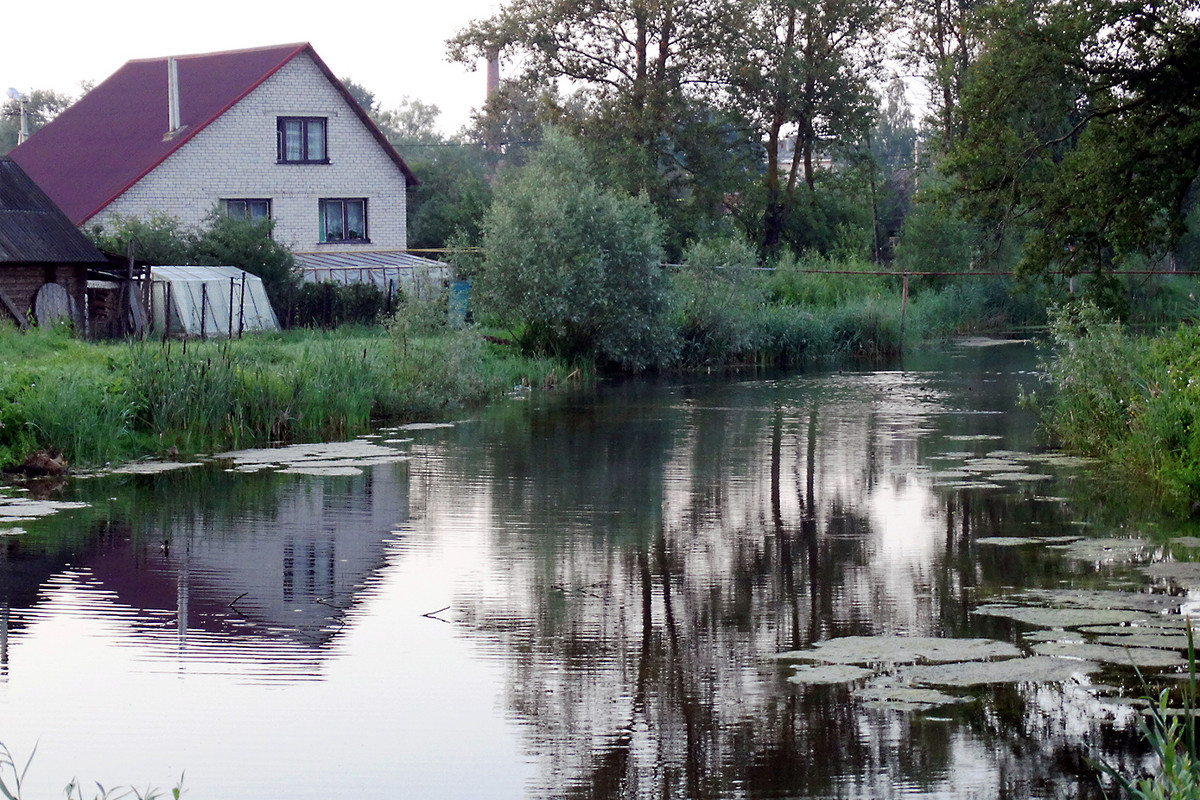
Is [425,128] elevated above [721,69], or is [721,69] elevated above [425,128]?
[425,128]

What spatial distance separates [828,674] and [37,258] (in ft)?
75.7

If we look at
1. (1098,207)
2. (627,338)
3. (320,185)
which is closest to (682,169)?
(320,185)

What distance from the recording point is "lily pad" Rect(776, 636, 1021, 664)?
8773 mm

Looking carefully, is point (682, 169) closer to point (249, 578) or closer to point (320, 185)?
point (320, 185)

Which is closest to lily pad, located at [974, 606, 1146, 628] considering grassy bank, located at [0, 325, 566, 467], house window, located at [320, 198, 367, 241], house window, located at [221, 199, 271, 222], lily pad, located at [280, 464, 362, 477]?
lily pad, located at [280, 464, 362, 477]

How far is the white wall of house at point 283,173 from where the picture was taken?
1554 inches

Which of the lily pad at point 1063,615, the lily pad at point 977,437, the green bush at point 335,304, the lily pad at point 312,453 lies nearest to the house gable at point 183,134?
the green bush at point 335,304

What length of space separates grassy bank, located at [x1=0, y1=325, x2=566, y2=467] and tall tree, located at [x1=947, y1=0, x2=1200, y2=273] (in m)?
8.96

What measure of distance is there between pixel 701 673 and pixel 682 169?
123 feet

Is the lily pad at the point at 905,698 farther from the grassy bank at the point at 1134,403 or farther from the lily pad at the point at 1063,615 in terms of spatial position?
the grassy bank at the point at 1134,403

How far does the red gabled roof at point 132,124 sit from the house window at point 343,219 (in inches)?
74.2

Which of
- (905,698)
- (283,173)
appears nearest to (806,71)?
(283,173)

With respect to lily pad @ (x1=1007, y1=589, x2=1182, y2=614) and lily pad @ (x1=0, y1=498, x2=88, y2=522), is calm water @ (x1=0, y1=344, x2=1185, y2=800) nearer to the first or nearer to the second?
lily pad @ (x1=0, y1=498, x2=88, y2=522)

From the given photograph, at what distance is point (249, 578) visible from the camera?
37.3 feet
